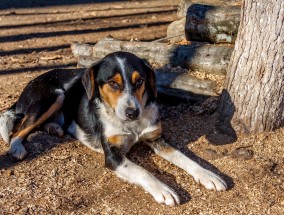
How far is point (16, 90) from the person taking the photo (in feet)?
22.2

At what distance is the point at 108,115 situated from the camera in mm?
4867

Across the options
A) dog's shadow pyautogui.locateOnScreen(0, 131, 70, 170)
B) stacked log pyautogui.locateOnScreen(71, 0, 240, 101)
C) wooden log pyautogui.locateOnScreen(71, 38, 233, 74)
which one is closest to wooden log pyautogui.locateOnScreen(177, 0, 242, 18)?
stacked log pyautogui.locateOnScreen(71, 0, 240, 101)

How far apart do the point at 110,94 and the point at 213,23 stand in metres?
2.75

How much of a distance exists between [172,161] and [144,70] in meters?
0.91

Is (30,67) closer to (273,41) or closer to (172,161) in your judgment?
(172,161)

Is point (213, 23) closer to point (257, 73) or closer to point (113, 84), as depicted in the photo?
point (257, 73)

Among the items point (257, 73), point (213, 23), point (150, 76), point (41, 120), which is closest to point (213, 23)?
point (213, 23)

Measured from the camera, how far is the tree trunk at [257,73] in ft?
15.1

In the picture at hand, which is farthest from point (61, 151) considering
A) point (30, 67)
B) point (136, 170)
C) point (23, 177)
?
point (30, 67)

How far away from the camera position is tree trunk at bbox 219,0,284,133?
15.1ft

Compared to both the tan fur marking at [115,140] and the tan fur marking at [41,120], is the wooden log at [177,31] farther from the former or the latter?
the tan fur marking at [115,140]

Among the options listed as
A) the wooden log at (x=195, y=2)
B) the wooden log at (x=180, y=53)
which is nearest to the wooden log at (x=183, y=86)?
the wooden log at (x=180, y=53)

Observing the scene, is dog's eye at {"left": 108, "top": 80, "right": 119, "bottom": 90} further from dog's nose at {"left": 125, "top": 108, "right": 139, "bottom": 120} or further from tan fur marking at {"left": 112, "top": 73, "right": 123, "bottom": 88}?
dog's nose at {"left": 125, "top": 108, "right": 139, "bottom": 120}

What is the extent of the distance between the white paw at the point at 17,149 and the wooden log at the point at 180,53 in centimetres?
233
